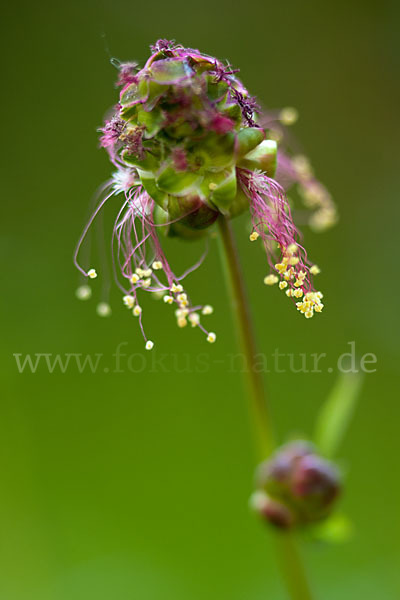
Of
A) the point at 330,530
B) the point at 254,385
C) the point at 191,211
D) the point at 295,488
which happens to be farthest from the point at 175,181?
the point at 330,530

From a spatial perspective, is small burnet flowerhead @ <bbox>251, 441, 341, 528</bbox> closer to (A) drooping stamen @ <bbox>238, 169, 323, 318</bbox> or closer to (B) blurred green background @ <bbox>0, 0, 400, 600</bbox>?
(A) drooping stamen @ <bbox>238, 169, 323, 318</bbox>

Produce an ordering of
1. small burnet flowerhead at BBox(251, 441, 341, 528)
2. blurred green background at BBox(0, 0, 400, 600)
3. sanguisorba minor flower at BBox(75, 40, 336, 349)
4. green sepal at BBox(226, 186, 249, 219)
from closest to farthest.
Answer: sanguisorba minor flower at BBox(75, 40, 336, 349) < green sepal at BBox(226, 186, 249, 219) < small burnet flowerhead at BBox(251, 441, 341, 528) < blurred green background at BBox(0, 0, 400, 600)

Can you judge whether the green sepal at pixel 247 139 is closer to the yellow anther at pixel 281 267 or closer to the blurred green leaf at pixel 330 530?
the yellow anther at pixel 281 267

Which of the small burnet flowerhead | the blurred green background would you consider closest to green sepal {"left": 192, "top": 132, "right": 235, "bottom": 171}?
the small burnet flowerhead

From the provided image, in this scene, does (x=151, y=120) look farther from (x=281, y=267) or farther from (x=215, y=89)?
(x=281, y=267)

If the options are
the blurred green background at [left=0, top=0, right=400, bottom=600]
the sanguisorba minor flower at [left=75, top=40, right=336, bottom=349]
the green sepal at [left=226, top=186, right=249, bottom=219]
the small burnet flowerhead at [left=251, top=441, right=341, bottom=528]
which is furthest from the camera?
the blurred green background at [left=0, top=0, right=400, bottom=600]

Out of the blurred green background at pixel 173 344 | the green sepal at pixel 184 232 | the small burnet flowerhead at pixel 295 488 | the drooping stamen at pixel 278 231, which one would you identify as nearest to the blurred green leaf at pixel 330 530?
the small burnet flowerhead at pixel 295 488
